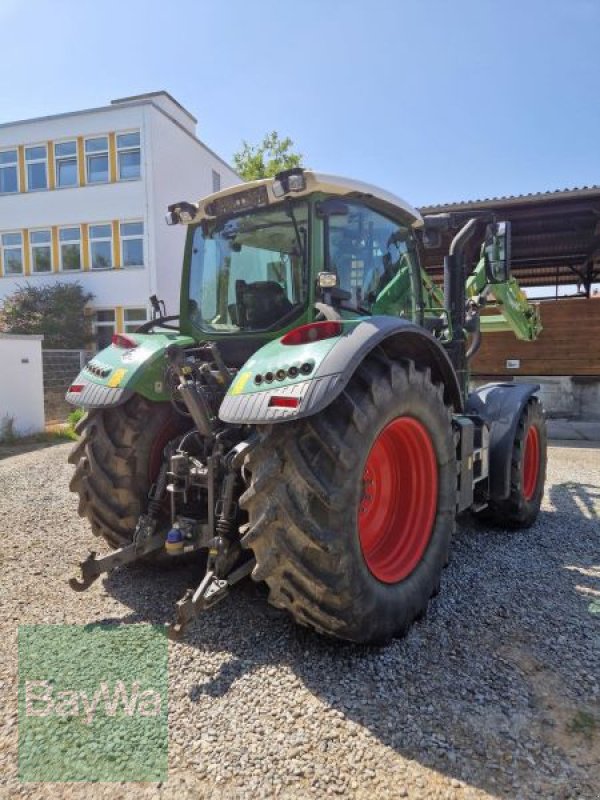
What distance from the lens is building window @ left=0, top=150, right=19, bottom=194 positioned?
16969 mm

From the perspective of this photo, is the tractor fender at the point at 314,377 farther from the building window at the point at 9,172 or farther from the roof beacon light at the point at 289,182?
the building window at the point at 9,172

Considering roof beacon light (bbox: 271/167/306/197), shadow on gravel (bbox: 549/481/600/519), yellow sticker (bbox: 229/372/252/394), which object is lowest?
shadow on gravel (bbox: 549/481/600/519)

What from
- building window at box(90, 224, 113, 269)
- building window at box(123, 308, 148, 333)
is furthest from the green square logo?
building window at box(90, 224, 113, 269)

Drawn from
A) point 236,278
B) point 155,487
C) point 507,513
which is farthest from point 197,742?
point 507,513

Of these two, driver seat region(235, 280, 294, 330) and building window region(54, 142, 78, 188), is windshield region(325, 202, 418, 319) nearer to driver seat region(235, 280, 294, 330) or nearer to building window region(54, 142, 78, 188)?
driver seat region(235, 280, 294, 330)

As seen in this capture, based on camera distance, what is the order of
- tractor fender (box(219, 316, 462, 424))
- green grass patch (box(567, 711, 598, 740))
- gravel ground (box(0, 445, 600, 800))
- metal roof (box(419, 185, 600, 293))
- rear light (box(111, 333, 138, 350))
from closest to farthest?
1. gravel ground (box(0, 445, 600, 800))
2. green grass patch (box(567, 711, 598, 740))
3. tractor fender (box(219, 316, 462, 424))
4. rear light (box(111, 333, 138, 350))
5. metal roof (box(419, 185, 600, 293))

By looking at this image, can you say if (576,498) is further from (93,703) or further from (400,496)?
(93,703)

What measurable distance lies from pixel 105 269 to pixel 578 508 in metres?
14.9

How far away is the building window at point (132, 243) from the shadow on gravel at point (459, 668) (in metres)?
14.2

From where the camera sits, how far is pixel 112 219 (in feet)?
52.9

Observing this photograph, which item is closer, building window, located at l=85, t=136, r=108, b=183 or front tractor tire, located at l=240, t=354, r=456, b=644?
front tractor tire, located at l=240, t=354, r=456, b=644

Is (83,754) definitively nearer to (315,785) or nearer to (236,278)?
(315,785)

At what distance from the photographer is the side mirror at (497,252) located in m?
3.95

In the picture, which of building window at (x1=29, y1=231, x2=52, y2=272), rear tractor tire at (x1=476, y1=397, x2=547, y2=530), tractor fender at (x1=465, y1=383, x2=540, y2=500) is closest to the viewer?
tractor fender at (x1=465, y1=383, x2=540, y2=500)
